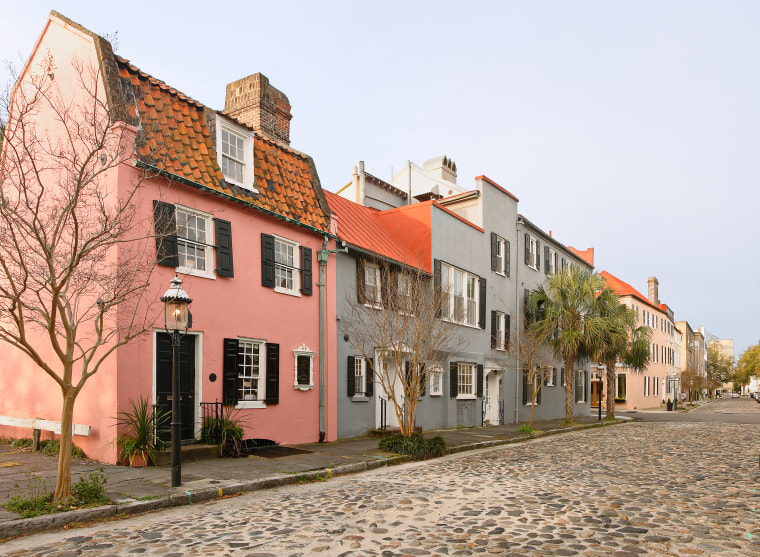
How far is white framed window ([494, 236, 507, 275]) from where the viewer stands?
2561 cm

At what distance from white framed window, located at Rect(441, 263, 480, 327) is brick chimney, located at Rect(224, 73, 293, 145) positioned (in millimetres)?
7429

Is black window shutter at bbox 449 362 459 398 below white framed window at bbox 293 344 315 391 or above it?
below

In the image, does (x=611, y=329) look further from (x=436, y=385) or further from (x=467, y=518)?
(x=467, y=518)

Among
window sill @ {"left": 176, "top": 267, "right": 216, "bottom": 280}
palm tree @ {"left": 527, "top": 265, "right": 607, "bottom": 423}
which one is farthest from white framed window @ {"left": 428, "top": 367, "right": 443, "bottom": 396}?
window sill @ {"left": 176, "top": 267, "right": 216, "bottom": 280}

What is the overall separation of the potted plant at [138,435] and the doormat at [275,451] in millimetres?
2440

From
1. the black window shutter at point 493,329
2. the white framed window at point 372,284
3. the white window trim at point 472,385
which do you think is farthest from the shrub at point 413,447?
the black window shutter at point 493,329

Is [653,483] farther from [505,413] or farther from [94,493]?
[505,413]

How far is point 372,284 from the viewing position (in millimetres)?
18359

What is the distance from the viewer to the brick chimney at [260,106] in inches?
673

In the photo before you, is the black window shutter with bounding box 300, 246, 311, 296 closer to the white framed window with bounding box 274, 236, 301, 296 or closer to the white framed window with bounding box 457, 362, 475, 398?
the white framed window with bounding box 274, 236, 301, 296

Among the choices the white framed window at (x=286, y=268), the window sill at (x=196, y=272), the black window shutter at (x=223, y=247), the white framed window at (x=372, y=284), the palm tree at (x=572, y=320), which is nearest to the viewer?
the window sill at (x=196, y=272)

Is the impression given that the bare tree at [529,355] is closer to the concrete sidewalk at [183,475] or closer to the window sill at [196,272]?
the concrete sidewalk at [183,475]

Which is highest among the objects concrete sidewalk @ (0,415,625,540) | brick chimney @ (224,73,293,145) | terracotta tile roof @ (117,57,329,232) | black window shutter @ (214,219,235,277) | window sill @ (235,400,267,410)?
brick chimney @ (224,73,293,145)

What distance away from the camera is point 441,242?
70.4 feet
